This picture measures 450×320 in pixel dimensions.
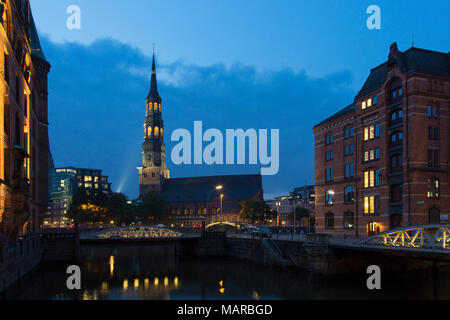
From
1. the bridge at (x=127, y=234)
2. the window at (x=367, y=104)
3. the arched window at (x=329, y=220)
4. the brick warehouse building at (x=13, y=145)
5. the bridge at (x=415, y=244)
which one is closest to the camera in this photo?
the bridge at (x=415, y=244)

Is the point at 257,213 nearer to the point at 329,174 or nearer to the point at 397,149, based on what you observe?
the point at 329,174

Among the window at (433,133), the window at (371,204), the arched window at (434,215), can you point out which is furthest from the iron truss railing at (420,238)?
the window at (433,133)

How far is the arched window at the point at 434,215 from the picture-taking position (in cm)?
4630

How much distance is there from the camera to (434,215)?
4644cm

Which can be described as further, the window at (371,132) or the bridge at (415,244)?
the window at (371,132)

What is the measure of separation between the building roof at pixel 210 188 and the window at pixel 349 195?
100 m

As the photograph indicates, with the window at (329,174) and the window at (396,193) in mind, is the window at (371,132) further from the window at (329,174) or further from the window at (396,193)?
the window at (329,174)

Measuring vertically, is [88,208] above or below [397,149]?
below

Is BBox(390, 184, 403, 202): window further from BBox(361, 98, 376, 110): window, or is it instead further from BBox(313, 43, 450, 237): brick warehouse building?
BBox(361, 98, 376, 110): window

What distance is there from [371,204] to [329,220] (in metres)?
9.08

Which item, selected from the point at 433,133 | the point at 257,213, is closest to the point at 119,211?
the point at 257,213

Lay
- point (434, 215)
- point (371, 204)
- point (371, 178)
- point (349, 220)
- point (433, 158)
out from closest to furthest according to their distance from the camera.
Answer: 1. point (434, 215)
2. point (433, 158)
3. point (371, 204)
4. point (371, 178)
5. point (349, 220)

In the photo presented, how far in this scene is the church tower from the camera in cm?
14988

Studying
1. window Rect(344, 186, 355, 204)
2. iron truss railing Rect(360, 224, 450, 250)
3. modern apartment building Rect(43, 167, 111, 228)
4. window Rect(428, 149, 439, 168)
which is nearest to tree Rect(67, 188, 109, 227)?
window Rect(344, 186, 355, 204)
